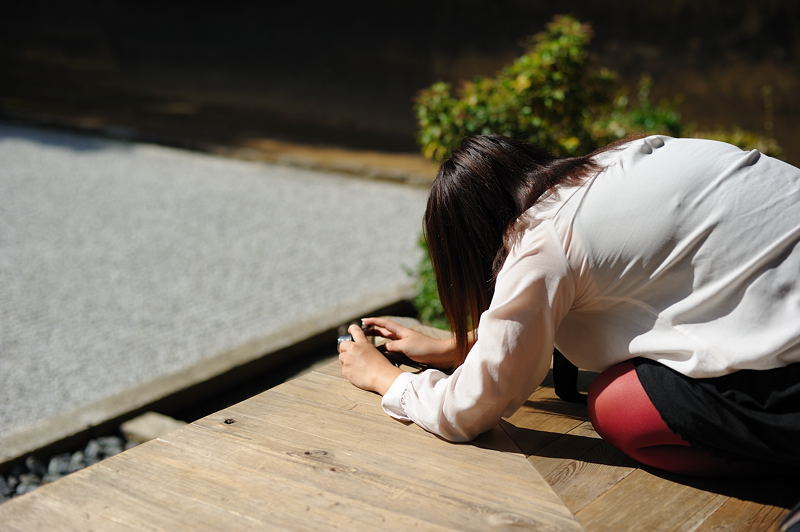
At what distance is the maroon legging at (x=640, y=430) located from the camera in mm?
1678

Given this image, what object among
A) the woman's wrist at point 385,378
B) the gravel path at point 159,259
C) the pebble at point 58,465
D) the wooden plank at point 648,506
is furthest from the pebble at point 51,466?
the wooden plank at point 648,506

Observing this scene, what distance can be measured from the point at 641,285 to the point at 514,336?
0.89ft

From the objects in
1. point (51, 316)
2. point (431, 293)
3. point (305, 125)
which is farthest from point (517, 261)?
point (305, 125)

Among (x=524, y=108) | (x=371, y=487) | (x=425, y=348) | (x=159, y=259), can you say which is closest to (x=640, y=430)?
(x=371, y=487)

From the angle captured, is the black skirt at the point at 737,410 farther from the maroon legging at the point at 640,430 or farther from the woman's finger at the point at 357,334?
the woman's finger at the point at 357,334

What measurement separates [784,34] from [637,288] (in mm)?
7074

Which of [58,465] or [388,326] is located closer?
[388,326]

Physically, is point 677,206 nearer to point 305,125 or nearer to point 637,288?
point 637,288

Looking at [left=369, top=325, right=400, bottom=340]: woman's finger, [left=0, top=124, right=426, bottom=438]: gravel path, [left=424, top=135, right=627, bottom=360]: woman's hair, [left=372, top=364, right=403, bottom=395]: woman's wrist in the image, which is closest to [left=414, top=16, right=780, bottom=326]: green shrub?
[left=0, top=124, right=426, bottom=438]: gravel path

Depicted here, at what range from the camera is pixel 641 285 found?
5.34 feet

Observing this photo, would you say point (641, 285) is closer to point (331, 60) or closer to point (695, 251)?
point (695, 251)

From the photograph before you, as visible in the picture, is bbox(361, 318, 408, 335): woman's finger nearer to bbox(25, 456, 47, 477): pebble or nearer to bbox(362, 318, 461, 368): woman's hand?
bbox(362, 318, 461, 368): woman's hand

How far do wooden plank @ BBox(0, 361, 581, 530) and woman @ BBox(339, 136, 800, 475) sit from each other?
0.41ft

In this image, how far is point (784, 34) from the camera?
7613mm
